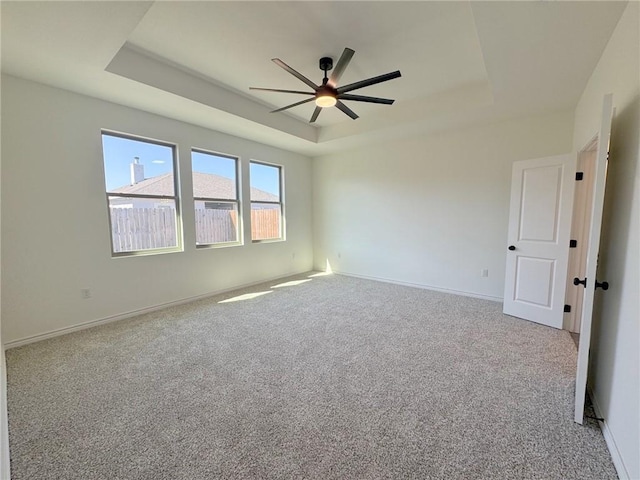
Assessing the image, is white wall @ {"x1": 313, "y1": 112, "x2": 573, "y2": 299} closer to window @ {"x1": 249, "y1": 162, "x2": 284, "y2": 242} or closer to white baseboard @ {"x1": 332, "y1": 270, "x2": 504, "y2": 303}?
white baseboard @ {"x1": 332, "y1": 270, "x2": 504, "y2": 303}

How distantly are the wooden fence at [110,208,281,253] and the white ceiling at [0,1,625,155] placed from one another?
4.55 feet

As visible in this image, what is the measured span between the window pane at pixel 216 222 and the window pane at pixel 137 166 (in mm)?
580

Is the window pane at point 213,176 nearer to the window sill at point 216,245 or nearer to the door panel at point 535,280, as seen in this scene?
the window sill at point 216,245

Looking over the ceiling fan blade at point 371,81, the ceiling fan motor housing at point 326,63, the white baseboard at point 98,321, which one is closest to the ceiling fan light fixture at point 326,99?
the ceiling fan blade at point 371,81

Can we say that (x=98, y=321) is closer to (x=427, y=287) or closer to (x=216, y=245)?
(x=216, y=245)

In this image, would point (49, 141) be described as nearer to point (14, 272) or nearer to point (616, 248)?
point (14, 272)

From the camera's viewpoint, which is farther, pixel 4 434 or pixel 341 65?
pixel 341 65

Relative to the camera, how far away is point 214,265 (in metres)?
4.57

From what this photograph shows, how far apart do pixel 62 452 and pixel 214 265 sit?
3146mm

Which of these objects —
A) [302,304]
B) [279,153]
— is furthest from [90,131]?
[302,304]

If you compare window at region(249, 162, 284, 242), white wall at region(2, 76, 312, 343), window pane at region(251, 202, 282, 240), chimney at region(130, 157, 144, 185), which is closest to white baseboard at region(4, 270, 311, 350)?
white wall at region(2, 76, 312, 343)

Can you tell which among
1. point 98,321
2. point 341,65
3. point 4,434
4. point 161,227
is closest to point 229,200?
A: point 161,227

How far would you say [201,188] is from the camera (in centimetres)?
438

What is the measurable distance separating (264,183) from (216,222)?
1.31 m
